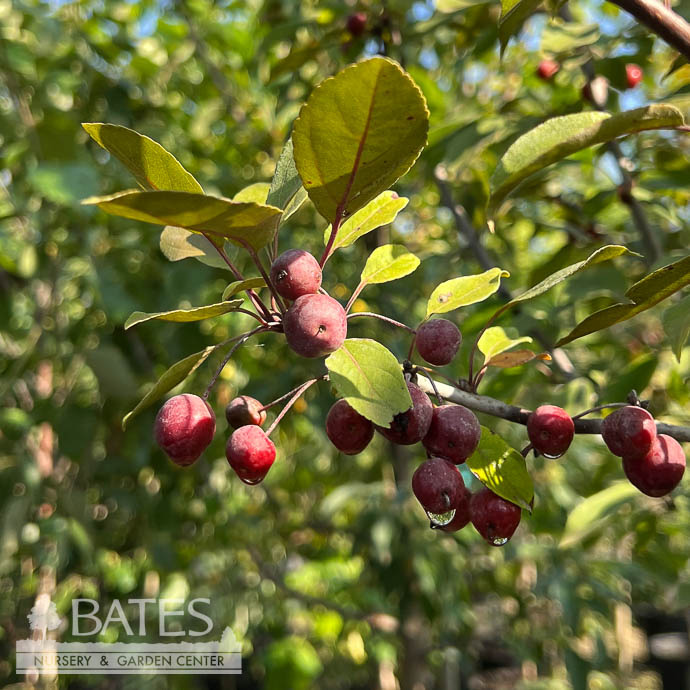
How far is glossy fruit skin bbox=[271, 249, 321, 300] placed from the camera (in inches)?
21.5

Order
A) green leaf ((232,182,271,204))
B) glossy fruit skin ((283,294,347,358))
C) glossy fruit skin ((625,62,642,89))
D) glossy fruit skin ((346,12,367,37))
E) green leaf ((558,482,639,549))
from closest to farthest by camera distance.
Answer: glossy fruit skin ((283,294,347,358))
green leaf ((232,182,271,204))
green leaf ((558,482,639,549))
glossy fruit skin ((625,62,642,89))
glossy fruit skin ((346,12,367,37))

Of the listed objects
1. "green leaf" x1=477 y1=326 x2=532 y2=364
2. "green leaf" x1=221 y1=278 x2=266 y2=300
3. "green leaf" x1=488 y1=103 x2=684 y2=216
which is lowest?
"green leaf" x1=477 y1=326 x2=532 y2=364

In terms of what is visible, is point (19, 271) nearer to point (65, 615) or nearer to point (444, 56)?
point (65, 615)

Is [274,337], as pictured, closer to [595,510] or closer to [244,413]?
[595,510]

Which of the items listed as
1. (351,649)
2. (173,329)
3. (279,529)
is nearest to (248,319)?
(173,329)

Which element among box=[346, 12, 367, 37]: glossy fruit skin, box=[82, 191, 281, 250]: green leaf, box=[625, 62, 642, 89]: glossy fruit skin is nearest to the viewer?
box=[82, 191, 281, 250]: green leaf

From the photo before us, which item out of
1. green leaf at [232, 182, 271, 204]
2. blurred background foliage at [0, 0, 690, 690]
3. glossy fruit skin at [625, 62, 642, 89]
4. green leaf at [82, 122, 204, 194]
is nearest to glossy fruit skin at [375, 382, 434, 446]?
green leaf at [82, 122, 204, 194]

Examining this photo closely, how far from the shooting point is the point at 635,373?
1020 mm

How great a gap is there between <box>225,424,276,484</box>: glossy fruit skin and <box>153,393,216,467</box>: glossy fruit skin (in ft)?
0.08

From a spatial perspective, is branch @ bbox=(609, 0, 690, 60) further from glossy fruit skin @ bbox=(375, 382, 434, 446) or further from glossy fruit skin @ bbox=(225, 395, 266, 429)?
glossy fruit skin @ bbox=(225, 395, 266, 429)

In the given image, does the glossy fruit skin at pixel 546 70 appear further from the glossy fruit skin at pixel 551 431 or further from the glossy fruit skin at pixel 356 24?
the glossy fruit skin at pixel 551 431

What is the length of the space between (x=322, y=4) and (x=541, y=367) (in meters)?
0.98

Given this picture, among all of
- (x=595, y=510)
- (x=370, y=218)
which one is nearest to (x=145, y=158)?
(x=370, y=218)

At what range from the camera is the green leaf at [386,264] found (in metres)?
0.68
